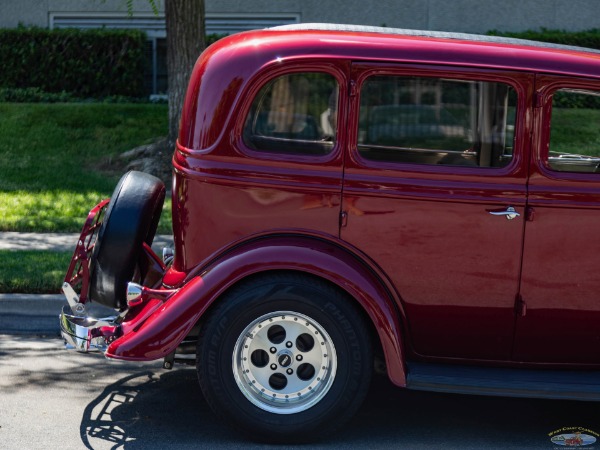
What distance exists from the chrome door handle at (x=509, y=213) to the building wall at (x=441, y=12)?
419 inches

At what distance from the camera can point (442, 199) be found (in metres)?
4.99

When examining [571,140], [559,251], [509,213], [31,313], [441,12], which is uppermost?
[441,12]

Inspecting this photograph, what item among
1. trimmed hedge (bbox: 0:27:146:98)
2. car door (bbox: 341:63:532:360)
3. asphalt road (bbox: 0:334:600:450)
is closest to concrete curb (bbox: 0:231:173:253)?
asphalt road (bbox: 0:334:600:450)

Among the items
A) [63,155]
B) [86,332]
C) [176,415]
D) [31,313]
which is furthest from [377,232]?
[63,155]

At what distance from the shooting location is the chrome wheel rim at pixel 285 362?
5.00 meters

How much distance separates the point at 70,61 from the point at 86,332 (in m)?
9.89

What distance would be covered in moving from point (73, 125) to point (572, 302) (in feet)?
29.1

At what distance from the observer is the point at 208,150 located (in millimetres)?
5121

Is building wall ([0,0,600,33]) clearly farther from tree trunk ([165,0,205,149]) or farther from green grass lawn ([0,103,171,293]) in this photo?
tree trunk ([165,0,205,149])

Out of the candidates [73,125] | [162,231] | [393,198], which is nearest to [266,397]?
[393,198]

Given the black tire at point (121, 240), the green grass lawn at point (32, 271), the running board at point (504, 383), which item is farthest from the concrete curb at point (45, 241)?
the running board at point (504, 383)

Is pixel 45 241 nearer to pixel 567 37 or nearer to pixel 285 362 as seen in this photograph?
pixel 285 362

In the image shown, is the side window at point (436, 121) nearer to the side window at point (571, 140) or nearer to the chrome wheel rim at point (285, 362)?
the side window at point (571, 140)

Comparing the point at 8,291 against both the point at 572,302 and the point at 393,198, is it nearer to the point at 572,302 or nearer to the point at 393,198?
the point at 393,198
